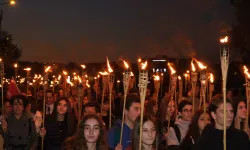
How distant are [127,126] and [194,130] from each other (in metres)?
1.04

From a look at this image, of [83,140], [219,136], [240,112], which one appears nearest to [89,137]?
[83,140]

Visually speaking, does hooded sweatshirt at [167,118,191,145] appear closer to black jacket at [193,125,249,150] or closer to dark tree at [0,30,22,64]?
black jacket at [193,125,249,150]

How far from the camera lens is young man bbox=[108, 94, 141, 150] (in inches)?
272

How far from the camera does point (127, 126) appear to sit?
279 inches

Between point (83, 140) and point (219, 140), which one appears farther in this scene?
point (83, 140)

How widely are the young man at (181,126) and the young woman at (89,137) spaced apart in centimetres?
191

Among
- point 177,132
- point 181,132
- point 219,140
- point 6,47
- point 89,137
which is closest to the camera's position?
point 219,140

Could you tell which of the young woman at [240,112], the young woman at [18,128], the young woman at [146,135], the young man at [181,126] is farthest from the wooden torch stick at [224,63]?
the young woman at [18,128]

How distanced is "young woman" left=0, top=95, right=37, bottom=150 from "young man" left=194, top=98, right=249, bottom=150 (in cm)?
415

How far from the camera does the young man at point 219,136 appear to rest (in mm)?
5320

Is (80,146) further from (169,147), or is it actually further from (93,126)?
(169,147)

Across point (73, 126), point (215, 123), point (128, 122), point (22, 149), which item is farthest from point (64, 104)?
point (215, 123)

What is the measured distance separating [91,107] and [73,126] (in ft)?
1.84

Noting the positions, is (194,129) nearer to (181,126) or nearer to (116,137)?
(181,126)
